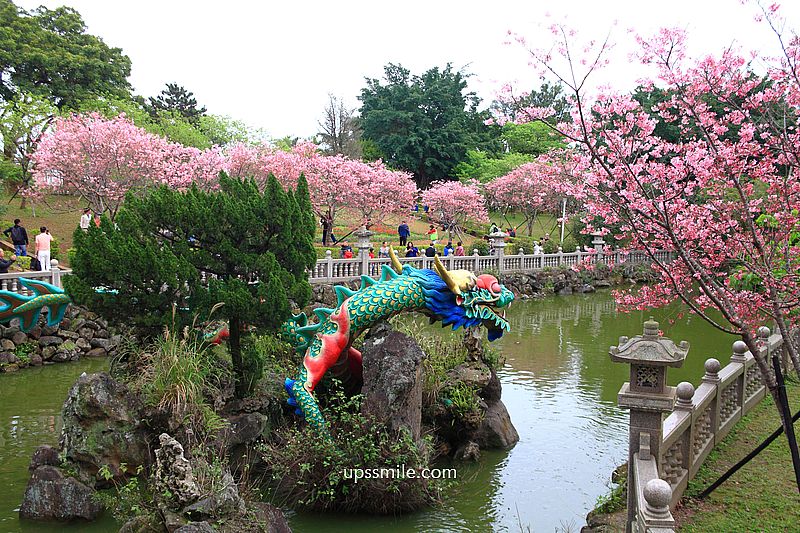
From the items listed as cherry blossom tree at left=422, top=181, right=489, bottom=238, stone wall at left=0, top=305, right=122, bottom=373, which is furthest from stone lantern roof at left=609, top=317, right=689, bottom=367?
cherry blossom tree at left=422, top=181, right=489, bottom=238

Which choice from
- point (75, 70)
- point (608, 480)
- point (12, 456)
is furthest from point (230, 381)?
point (75, 70)

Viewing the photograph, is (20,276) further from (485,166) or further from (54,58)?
(485,166)

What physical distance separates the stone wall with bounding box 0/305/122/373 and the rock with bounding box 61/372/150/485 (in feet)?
19.7

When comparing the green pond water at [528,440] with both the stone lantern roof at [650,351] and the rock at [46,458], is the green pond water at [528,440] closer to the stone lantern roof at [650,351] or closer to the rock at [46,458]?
the rock at [46,458]

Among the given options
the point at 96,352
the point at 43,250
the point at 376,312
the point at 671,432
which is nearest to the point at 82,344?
the point at 96,352

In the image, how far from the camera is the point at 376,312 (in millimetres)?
7230

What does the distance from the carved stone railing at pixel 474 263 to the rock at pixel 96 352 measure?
460cm

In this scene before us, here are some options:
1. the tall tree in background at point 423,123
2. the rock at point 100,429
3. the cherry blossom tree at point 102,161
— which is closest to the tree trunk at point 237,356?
the rock at point 100,429

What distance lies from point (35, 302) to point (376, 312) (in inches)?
162

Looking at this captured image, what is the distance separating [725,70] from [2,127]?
83.4 ft

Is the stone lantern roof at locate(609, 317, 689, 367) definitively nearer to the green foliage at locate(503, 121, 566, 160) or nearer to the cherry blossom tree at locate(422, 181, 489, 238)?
the cherry blossom tree at locate(422, 181, 489, 238)

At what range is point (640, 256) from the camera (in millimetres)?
29953

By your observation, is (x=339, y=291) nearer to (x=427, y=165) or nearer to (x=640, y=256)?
(x=640, y=256)

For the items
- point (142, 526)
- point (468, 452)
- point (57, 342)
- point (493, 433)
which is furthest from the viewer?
point (57, 342)
